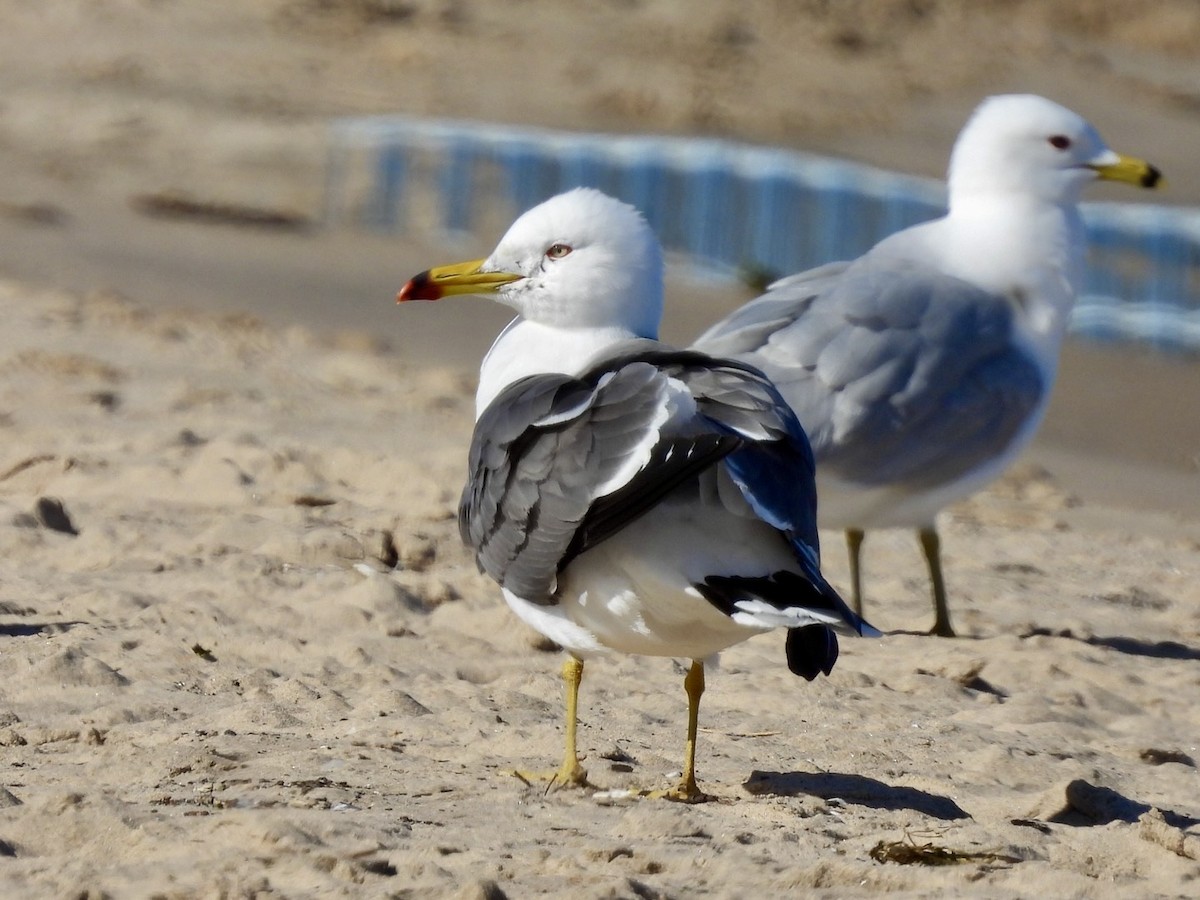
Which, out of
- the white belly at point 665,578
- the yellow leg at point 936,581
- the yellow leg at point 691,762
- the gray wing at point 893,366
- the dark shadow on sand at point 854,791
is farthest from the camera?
the yellow leg at point 936,581

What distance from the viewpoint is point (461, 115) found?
18875 mm

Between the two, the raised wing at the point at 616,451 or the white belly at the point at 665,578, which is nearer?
the raised wing at the point at 616,451

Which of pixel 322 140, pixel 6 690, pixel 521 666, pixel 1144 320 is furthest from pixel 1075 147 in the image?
pixel 322 140

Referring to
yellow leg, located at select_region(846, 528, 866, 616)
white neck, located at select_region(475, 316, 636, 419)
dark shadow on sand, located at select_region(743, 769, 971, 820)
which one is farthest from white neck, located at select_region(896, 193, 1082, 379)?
dark shadow on sand, located at select_region(743, 769, 971, 820)

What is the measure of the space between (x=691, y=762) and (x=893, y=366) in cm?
228

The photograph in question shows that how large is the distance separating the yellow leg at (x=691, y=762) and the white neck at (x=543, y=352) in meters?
0.75

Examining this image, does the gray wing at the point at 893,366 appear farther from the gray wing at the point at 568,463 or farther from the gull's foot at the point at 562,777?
the gull's foot at the point at 562,777

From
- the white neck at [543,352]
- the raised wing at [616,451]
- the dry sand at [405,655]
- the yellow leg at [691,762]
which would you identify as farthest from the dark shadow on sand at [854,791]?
the white neck at [543,352]

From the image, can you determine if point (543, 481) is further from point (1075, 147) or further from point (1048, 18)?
point (1048, 18)

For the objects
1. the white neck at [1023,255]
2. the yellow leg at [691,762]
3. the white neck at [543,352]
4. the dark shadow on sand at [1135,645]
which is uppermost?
the white neck at [543,352]

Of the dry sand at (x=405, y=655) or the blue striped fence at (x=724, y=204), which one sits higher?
the dry sand at (x=405, y=655)

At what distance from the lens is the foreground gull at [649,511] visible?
3553 millimetres

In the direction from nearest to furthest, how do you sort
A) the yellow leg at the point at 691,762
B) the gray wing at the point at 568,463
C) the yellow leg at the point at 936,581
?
the gray wing at the point at 568,463 → the yellow leg at the point at 691,762 → the yellow leg at the point at 936,581

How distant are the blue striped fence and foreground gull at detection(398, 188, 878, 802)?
1052 centimetres
